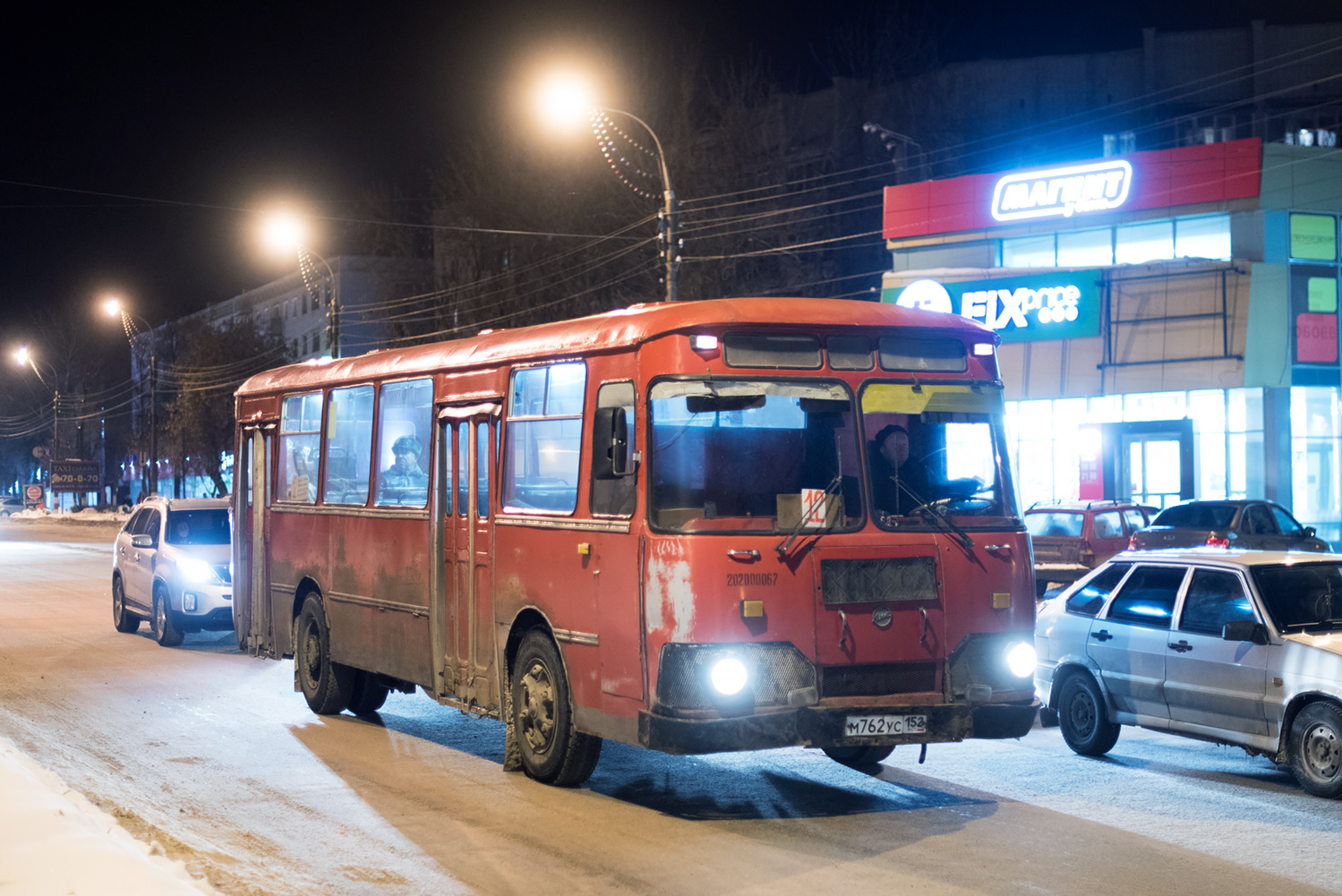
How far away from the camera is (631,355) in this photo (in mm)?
8328

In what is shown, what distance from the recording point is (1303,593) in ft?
30.7

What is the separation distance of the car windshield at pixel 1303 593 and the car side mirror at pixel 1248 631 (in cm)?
17

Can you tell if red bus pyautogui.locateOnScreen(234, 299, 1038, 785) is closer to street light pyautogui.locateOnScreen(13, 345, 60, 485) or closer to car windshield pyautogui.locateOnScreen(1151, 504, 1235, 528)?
car windshield pyautogui.locateOnScreen(1151, 504, 1235, 528)

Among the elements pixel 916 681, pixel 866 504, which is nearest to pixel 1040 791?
pixel 916 681

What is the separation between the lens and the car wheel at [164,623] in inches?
707

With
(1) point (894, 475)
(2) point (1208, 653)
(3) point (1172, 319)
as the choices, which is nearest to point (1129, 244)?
(3) point (1172, 319)

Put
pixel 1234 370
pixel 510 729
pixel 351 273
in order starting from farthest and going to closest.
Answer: pixel 351 273 → pixel 1234 370 → pixel 510 729

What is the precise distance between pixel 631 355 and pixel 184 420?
77553 millimetres

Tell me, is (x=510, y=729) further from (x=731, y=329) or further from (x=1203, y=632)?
(x=1203, y=632)

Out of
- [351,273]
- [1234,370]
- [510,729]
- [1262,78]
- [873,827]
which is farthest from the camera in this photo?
[351,273]

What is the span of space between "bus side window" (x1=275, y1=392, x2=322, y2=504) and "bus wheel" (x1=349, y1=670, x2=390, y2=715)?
1702mm

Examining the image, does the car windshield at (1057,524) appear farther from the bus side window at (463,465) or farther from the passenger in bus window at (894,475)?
the passenger in bus window at (894,475)

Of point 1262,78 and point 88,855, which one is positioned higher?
point 1262,78

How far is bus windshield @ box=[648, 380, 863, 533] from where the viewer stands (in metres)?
7.89
